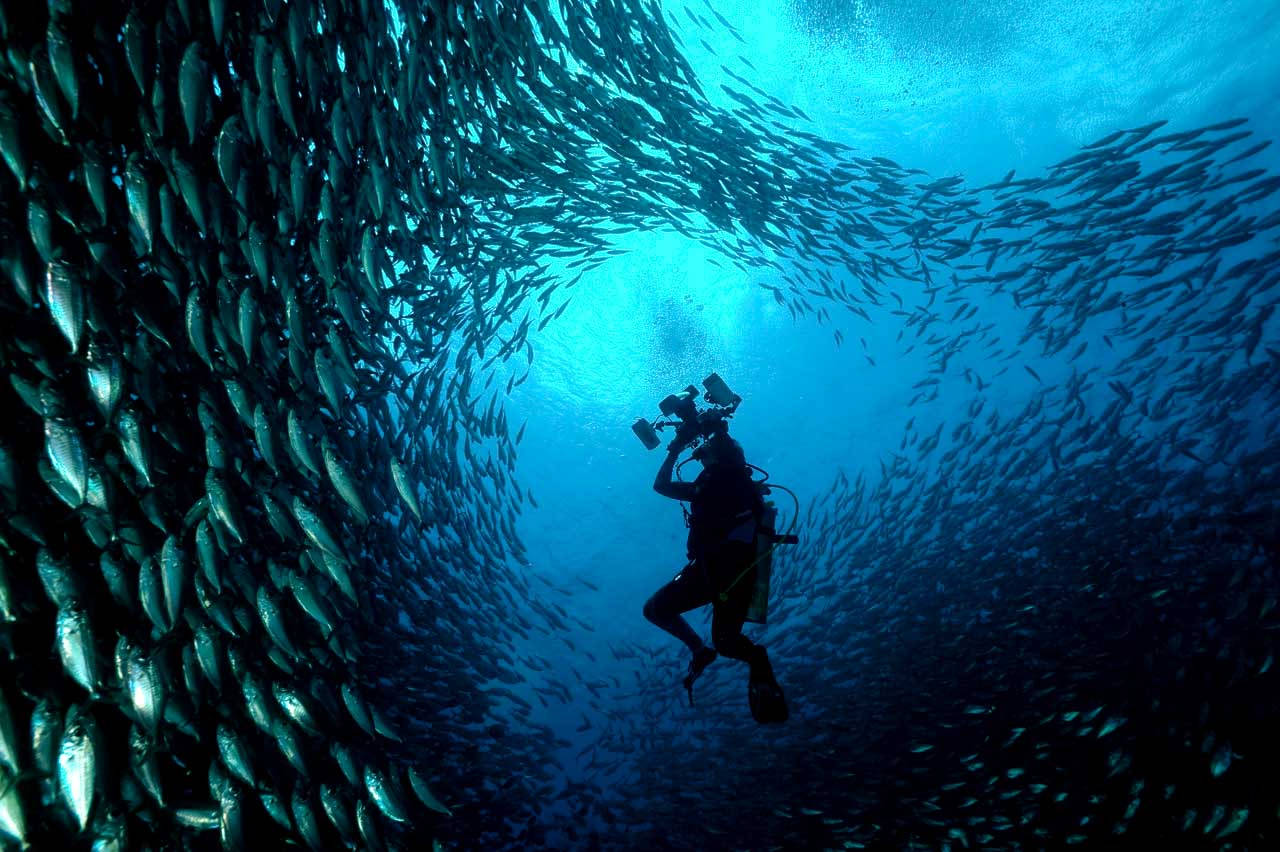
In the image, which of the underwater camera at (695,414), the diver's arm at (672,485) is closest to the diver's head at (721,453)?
the underwater camera at (695,414)

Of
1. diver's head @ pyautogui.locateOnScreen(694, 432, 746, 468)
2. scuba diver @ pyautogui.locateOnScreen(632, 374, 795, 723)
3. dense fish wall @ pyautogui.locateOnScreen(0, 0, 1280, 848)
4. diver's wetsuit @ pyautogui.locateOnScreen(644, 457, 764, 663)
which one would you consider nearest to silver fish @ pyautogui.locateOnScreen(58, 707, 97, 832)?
dense fish wall @ pyautogui.locateOnScreen(0, 0, 1280, 848)

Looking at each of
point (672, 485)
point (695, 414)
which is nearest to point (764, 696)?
point (672, 485)

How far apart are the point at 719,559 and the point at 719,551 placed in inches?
2.5

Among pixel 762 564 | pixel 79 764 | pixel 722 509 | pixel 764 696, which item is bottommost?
pixel 79 764

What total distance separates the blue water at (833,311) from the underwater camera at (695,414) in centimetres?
709

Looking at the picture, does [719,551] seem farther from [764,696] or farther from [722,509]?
[764,696]

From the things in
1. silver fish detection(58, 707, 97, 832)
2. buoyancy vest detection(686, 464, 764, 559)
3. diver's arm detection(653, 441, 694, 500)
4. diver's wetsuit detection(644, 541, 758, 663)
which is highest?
diver's arm detection(653, 441, 694, 500)

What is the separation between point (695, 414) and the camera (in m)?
5.41

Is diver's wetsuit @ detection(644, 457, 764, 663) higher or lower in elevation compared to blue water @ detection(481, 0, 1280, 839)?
lower

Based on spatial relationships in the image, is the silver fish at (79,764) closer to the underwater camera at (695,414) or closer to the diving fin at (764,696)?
the diving fin at (764,696)

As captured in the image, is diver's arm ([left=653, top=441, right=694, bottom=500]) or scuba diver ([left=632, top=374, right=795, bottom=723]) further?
diver's arm ([left=653, top=441, right=694, bottom=500])

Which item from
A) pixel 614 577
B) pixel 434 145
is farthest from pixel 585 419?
pixel 434 145

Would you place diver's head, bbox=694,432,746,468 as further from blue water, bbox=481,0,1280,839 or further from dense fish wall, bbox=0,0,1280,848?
blue water, bbox=481,0,1280,839

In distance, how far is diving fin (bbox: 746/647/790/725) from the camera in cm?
373
